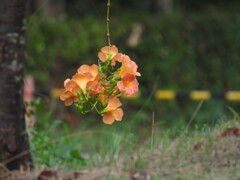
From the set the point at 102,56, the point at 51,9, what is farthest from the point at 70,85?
the point at 51,9

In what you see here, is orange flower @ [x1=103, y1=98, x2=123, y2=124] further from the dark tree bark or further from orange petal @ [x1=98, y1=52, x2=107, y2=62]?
the dark tree bark

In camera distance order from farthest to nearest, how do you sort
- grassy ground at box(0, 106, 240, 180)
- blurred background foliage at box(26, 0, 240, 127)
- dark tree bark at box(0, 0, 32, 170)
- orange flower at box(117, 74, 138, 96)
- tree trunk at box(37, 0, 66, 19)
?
1. tree trunk at box(37, 0, 66, 19)
2. blurred background foliage at box(26, 0, 240, 127)
3. dark tree bark at box(0, 0, 32, 170)
4. grassy ground at box(0, 106, 240, 180)
5. orange flower at box(117, 74, 138, 96)

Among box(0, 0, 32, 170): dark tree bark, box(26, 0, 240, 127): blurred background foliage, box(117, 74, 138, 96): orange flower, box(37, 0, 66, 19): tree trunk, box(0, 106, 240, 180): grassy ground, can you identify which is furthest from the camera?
box(37, 0, 66, 19): tree trunk

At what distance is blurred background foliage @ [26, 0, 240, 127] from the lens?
32.2 feet

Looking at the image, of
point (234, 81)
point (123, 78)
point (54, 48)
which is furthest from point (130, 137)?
point (234, 81)

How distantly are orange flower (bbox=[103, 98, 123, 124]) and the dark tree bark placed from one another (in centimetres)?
143

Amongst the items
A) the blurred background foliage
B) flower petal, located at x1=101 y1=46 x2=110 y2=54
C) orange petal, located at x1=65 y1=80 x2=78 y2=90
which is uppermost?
the blurred background foliage

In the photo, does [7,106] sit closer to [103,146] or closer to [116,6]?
[103,146]

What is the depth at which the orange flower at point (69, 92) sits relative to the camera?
2781mm

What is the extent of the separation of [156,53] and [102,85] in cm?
765

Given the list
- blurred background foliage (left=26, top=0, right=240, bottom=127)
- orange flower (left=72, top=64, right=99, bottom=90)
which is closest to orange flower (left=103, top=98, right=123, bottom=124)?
orange flower (left=72, top=64, right=99, bottom=90)

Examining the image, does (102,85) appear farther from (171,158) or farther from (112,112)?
(171,158)

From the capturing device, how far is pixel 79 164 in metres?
4.29

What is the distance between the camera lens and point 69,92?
2799 mm
